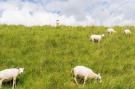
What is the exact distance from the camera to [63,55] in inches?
875

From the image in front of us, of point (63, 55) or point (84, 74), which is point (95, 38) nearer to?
point (63, 55)

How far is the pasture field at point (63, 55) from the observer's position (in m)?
17.4

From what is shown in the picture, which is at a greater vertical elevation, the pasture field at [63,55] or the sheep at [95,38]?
the sheep at [95,38]

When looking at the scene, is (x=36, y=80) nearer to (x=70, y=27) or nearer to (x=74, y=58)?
(x=74, y=58)

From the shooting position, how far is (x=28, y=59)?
2131 cm

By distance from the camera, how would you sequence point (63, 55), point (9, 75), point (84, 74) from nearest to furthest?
point (9, 75), point (84, 74), point (63, 55)

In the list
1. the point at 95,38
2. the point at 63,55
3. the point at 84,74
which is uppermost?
the point at 95,38

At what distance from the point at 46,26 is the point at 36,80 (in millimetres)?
12265

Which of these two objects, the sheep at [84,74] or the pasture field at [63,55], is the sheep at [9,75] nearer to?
the pasture field at [63,55]

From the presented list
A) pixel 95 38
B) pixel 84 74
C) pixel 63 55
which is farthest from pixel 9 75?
pixel 95 38

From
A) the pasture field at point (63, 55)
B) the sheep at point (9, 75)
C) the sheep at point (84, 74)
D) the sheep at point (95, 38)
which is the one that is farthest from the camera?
the sheep at point (95, 38)

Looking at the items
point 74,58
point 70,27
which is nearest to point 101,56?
point 74,58

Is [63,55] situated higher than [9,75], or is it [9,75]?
[63,55]

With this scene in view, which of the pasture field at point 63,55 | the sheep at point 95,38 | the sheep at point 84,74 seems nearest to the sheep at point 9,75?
the pasture field at point 63,55
